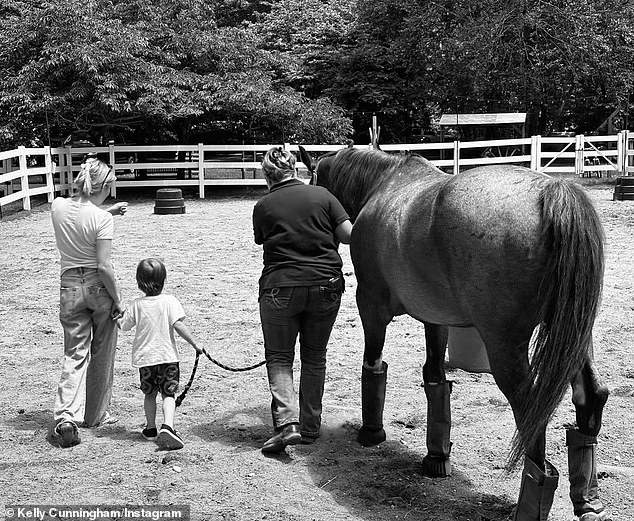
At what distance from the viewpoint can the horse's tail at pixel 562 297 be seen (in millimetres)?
3684

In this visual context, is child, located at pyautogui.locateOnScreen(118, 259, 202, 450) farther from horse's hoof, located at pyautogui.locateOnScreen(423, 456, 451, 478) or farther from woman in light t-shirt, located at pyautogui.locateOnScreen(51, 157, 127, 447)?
horse's hoof, located at pyautogui.locateOnScreen(423, 456, 451, 478)

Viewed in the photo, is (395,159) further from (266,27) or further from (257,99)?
(266,27)

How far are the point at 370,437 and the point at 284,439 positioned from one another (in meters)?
0.60

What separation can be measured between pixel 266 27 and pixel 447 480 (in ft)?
89.2

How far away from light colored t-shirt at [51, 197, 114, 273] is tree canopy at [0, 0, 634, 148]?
48.8 ft

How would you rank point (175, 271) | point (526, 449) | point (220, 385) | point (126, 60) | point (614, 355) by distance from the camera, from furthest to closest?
point (126, 60)
point (175, 271)
point (614, 355)
point (220, 385)
point (526, 449)

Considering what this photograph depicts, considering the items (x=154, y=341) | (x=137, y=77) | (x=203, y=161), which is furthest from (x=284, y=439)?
(x=137, y=77)

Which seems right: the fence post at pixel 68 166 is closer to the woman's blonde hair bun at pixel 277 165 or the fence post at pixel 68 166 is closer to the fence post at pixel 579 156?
the fence post at pixel 579 156

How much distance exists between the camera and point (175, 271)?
10.5 meters

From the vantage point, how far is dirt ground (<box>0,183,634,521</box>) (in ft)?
13.7

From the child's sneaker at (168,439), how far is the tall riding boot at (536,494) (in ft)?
6.67

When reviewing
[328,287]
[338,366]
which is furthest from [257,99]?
[328,287]

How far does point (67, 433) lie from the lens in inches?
192

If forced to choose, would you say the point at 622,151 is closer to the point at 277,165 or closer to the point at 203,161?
the point at 203,161
